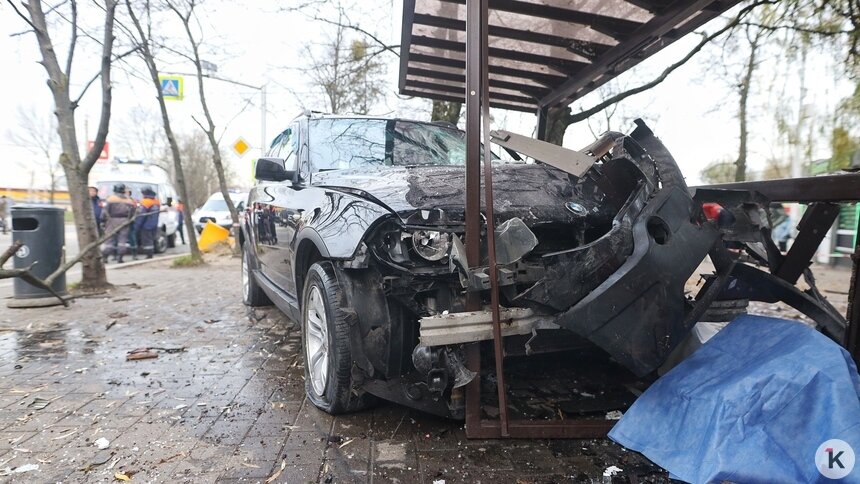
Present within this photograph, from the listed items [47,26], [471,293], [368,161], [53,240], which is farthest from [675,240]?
[47,26]

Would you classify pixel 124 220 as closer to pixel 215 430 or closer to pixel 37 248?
pixel 37 248

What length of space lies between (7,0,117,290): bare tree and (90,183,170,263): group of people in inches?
170

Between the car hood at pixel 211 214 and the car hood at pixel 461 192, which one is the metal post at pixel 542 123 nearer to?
the car hood at pixel 461 192

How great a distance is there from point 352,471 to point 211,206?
18.9 meters

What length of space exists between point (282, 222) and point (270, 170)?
0.46 metres

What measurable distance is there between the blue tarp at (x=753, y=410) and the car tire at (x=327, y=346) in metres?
1.40

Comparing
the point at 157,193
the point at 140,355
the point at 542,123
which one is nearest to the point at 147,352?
the point at 140,355

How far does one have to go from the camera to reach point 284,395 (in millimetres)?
3357

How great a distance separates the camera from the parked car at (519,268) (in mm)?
2299

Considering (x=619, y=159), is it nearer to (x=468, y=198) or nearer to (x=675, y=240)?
(x=675, y=240)

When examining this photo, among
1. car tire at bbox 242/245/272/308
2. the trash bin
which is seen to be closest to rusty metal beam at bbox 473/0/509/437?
car tire at bbox 242/245/272/308

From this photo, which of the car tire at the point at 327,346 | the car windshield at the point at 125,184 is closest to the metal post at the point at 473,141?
the car tire at the point at 327,346

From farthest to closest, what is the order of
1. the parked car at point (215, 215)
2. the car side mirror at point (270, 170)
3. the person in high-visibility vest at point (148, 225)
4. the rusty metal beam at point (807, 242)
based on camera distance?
the parked car at point (215, 215)
the person in high-visibility vest at point (148, 225)
the car side mirror at point (270, 170)
the rusty metal beam at point (807, 242)

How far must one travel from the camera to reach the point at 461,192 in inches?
108
